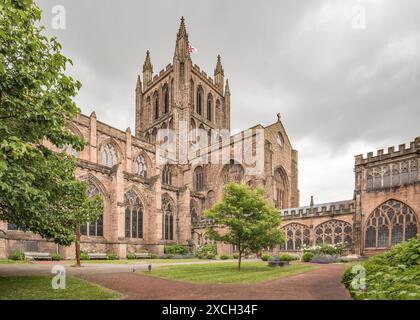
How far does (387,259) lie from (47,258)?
997 inches

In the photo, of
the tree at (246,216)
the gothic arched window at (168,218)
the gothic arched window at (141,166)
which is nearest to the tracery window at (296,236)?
the gothic arched window at (168,218)

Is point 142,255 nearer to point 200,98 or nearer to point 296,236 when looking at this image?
point 296,236

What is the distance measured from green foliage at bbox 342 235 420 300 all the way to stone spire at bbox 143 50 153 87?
216 feet

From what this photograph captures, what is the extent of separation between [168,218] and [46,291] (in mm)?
31416

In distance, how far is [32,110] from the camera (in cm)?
906

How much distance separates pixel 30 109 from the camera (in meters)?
9.05

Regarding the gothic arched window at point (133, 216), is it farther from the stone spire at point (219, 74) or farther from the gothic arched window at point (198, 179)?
the stone spire at point (219, 74)

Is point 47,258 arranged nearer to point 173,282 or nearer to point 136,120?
point 173,282

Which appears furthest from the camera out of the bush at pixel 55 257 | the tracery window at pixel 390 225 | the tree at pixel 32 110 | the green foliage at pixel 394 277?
the tracery window at pixel 390 225

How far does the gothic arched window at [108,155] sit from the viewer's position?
1672 inches

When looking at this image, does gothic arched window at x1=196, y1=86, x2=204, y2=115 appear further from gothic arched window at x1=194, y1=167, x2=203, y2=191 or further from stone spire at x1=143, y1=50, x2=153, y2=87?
gothic arched window at x1=194, y1=167, x2=203, y2=191

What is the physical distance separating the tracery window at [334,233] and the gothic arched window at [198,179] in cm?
2256
